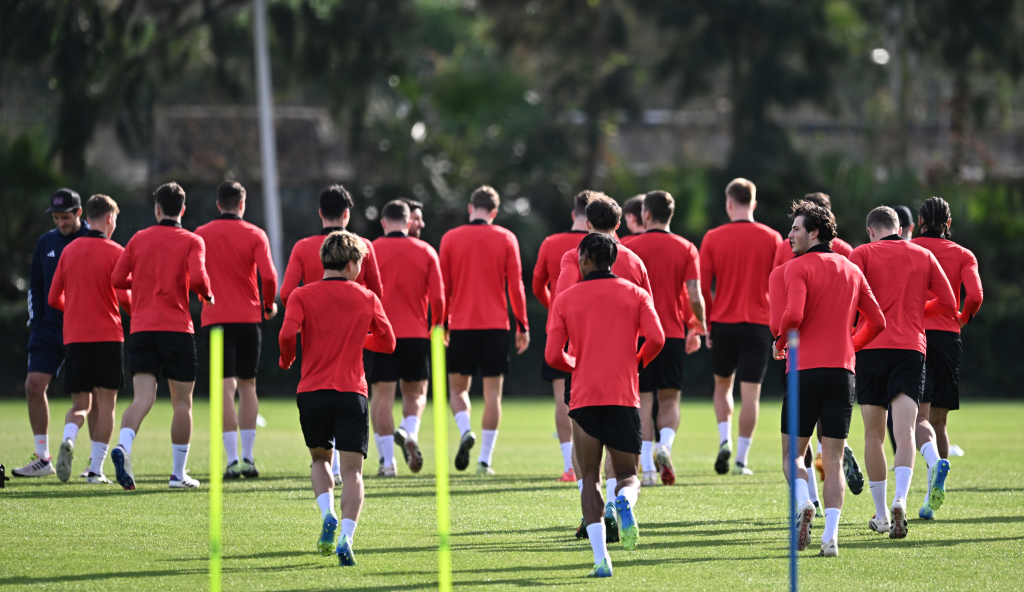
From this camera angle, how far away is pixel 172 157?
28.6 metres

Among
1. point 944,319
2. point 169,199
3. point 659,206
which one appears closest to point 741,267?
point 659,206

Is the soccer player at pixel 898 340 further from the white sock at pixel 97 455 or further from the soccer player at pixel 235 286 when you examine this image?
the white sock at pixel 97 455

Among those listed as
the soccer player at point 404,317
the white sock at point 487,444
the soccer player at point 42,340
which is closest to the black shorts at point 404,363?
the soccer player at point 404,317

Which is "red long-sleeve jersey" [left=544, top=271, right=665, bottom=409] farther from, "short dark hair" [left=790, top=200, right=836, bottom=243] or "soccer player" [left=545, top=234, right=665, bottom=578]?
"short dark hair" [left=790, top=200, right=836, bottom=243]

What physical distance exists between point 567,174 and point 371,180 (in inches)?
142

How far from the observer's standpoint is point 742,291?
1171cm

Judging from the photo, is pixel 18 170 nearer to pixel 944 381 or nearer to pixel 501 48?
pixel 501 48

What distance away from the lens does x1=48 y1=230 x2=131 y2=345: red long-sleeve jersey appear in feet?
34.8

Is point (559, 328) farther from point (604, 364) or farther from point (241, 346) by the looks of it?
point (241, 346)

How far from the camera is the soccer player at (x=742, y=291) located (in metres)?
11.6

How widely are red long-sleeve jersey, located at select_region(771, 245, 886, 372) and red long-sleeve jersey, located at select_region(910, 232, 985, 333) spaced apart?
1900mm

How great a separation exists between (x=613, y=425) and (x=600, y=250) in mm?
977

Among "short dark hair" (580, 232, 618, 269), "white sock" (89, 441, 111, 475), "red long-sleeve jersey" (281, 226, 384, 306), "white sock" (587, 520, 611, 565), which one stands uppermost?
"short dark hair" (580, 232, 618, 269)

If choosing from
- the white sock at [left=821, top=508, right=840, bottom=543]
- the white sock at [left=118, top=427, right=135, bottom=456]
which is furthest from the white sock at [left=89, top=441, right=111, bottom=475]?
the white sock at [left=821, top=508, right=840, bottom=543]
